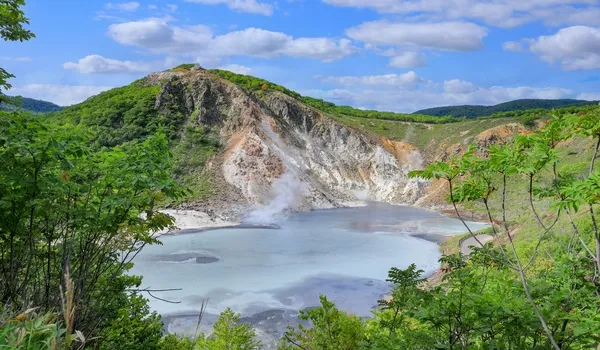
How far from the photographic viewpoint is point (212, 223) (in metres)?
34.8

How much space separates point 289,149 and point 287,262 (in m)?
27.2

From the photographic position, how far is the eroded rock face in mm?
44969

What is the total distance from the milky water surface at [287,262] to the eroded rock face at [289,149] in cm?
841

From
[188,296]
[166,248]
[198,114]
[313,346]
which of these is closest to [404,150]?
[198,114]

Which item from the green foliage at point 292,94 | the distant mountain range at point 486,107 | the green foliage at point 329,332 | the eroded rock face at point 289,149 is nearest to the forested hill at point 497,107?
the distant mountain range at point 486,107

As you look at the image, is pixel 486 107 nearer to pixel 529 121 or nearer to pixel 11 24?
pixel 529 121

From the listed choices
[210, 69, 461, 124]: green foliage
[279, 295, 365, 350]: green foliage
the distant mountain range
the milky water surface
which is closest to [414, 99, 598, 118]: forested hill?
the distant mountain range

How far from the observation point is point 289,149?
50.9m

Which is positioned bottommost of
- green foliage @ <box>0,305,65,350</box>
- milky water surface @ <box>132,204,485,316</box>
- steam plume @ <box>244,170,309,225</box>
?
milky water surface @ <box>132,204,485,316</box>

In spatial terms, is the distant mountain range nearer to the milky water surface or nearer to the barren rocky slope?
the barren rocky slope

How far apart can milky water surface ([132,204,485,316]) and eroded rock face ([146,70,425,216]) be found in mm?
8406

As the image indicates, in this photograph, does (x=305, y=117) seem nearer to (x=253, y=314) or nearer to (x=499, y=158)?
(x=253, y=314)

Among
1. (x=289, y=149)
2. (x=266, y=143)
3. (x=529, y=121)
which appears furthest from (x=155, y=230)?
(x=529, y=121)

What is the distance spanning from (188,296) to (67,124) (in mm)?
15111
